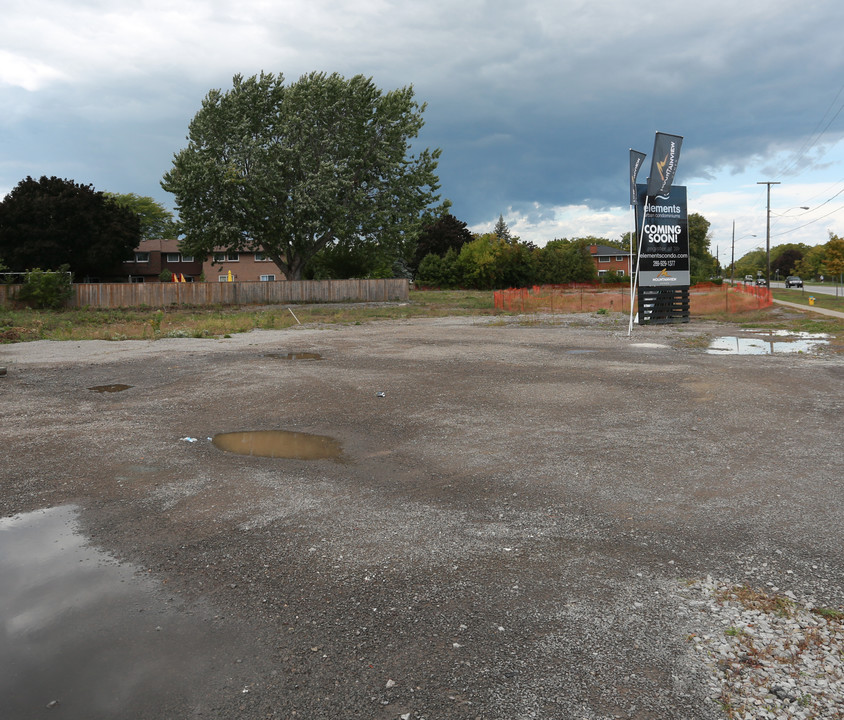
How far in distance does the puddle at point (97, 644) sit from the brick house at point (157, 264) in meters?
75.5

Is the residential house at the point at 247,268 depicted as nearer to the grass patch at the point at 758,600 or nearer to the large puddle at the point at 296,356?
the large puddle at the point at 296,356

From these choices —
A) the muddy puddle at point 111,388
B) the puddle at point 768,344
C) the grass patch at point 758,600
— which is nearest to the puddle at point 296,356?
the muddy puddle at point 111,388

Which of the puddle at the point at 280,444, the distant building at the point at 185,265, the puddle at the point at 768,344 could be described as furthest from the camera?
the distant building at the point at 185,265

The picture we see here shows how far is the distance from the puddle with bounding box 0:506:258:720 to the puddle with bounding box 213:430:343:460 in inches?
115

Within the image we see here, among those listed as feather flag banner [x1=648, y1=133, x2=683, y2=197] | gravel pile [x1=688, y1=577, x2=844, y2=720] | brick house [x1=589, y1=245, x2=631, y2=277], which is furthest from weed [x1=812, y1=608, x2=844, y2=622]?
brick house [x1=589, y1=245, x2=631, y2=277]

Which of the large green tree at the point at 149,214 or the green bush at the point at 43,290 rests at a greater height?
the large green tree at the point at 149,214

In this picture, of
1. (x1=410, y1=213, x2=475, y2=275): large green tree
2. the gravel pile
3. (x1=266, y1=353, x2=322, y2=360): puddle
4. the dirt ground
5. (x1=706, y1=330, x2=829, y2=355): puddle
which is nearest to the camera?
the gravel pile

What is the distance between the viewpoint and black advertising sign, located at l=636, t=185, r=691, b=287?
82.6 ft

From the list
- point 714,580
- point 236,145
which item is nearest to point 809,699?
point 714,580

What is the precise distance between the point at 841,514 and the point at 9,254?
6534 centimetres

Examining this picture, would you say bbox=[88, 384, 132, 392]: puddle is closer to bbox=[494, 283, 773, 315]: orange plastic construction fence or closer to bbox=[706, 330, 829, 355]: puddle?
bbox=[706, 330, 829, 355]: puddle

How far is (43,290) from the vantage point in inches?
1566

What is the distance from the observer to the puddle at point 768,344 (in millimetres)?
16500

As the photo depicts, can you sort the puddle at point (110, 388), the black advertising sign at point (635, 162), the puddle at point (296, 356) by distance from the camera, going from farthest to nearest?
1. the black advertising sign at point (635, 162)
2. the puddle at point (296, 356)
3. the puddle at point (110, 388)
